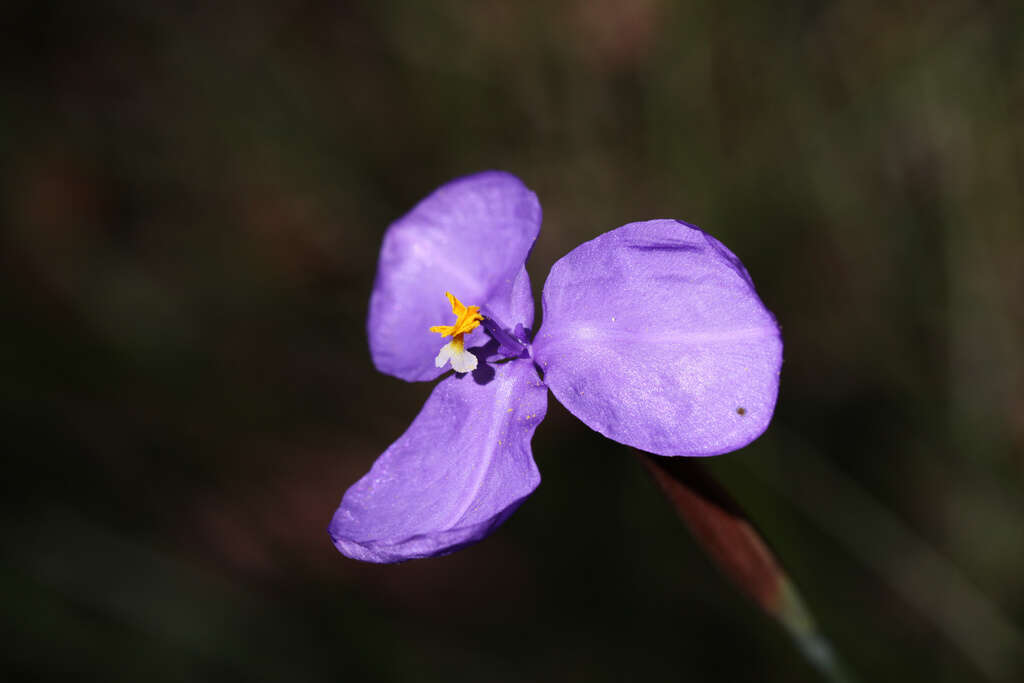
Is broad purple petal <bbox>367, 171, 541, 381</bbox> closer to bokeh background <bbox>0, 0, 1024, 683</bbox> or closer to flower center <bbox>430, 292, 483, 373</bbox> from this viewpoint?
flower center <bbox>430, 292, 483, 373</bbox>

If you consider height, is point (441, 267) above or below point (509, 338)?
above

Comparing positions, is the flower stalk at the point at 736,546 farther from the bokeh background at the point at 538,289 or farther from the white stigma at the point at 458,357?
the bokeh background at the point at 538,289

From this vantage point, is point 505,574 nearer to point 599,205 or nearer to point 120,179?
point 599,205

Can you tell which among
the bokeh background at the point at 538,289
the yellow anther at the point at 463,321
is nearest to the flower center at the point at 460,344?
the yellow anther at the point at 463,321

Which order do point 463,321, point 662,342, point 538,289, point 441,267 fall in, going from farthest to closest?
1. point 538,289
2. point 441,267
3. point 463,321
4. point 662,342

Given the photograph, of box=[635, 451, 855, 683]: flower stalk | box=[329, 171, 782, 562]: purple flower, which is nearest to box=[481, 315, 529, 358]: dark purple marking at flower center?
box=[329, 171, 782, 562]: purple flower

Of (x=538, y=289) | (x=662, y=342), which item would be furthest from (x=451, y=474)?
(x=538, y=289)

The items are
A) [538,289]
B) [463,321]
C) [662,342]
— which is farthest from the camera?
[538,289]

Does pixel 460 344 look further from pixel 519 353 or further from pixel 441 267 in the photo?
pixel 441 267
